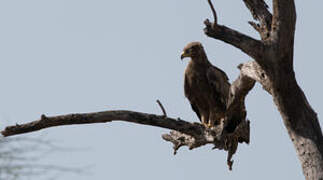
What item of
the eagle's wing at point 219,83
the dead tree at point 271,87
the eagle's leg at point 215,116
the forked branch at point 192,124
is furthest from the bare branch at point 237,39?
the eagle's leg at point 215,116

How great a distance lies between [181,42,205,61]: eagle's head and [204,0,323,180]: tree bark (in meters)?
2.88

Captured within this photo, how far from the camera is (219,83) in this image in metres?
9.03

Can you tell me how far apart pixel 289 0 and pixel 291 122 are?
1218 millimetres

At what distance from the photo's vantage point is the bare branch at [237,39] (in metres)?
5.63

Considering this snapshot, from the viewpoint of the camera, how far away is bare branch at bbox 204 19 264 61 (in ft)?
18.5

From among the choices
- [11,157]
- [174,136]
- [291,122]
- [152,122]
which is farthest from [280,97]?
[11,157]

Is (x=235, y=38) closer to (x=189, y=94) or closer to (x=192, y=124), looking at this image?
(x=192, y=124)

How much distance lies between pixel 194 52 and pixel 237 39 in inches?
146

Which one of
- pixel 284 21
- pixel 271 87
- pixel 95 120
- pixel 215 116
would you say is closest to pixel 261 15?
pixel 284 21

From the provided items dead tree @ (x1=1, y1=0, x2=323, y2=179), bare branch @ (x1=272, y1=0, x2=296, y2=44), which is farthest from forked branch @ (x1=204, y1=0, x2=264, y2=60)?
bare branch @ (x1=272, y1=0, x2=296, y2=44)

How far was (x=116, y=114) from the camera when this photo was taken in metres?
6.43

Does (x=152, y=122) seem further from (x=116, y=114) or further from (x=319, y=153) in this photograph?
(x=319, y=153)

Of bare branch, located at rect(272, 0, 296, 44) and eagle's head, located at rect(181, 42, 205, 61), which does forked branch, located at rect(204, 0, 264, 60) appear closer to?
bare branch, located at rect(272, 0, 296, 44)

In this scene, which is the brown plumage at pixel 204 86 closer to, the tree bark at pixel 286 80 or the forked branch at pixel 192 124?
the forked branch at pixel 192 124
